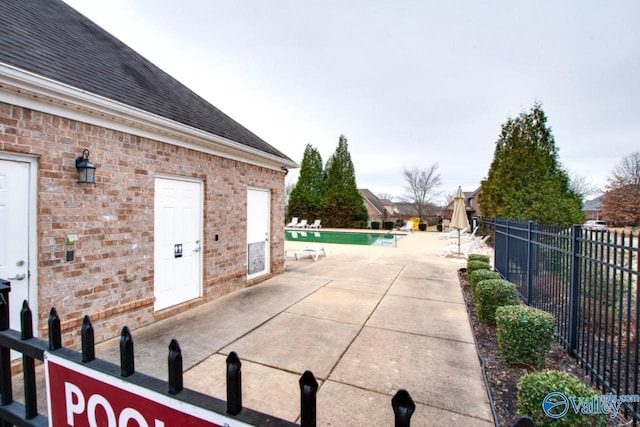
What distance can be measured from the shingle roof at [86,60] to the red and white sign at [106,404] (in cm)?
396

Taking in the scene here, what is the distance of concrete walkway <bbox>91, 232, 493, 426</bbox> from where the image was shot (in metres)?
2.97

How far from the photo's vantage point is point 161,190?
17.3 ft

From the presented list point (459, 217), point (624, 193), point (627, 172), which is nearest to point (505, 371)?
point (459, 217)

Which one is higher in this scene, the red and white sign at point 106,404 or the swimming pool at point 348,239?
the red and white sign at point 106,404

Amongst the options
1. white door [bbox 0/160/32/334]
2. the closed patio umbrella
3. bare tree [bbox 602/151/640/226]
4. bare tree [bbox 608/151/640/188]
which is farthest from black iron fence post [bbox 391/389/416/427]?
bare tree [bbox 608/151/640/188]

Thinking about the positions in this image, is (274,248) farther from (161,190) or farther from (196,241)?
(161,190)

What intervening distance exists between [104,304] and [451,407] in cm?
466

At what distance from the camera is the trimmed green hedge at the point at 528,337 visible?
351cm

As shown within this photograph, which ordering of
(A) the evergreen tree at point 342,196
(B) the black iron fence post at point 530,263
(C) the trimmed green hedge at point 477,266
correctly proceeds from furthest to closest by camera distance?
(A) the evergreen tree at point 342,196
(C) the trimmed green hedge at point 477,266
(B) the black iron fence post at point 530,263

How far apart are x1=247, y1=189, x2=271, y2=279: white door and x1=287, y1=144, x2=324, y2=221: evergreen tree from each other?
2351cm

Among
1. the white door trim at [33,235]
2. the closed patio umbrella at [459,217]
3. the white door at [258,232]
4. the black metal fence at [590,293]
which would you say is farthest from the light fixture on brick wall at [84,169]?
the closed patio umbrella at [459,217]

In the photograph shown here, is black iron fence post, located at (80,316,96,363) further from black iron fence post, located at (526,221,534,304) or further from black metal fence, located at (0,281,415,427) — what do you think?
black iron fence post, located at (526,221,534,304)

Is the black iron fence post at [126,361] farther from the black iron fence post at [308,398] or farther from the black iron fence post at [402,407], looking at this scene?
the black iron fence post at [402,407]

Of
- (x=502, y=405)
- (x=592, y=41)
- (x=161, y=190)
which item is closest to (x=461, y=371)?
(x=502, y=405)
